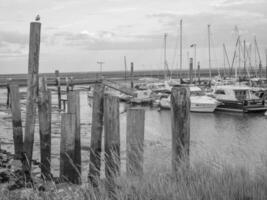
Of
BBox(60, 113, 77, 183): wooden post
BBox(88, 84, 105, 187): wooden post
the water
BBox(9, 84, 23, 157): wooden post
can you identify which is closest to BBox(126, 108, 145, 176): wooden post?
the water

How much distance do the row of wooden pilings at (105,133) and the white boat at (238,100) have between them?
2944cm

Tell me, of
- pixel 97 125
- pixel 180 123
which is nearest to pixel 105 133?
pixel 97 125

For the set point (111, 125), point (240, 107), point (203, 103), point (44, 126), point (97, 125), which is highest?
point (111, 125)

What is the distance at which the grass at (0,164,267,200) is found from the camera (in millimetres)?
4359

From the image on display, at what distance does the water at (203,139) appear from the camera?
5.89 m

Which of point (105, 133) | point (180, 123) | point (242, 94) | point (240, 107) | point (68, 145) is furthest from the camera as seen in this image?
point (242, 94)

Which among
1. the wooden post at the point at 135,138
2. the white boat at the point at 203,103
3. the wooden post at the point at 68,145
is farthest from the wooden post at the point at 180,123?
the white boat at the point at 203,103

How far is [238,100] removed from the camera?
3797cm

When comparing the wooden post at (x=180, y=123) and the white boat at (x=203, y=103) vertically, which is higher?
the wooden post at (x=180, y=123)

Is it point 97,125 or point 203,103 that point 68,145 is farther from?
point 203,103

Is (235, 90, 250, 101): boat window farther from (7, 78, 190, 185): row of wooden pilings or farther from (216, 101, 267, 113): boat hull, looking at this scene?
(7, 78, 190, 185): row of wooden pilings

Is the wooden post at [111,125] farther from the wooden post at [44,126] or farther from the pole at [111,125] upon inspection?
the wooden post at [44,126]

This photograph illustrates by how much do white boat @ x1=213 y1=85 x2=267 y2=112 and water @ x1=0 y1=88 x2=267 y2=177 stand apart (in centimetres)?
107

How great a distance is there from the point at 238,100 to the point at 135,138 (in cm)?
3349
